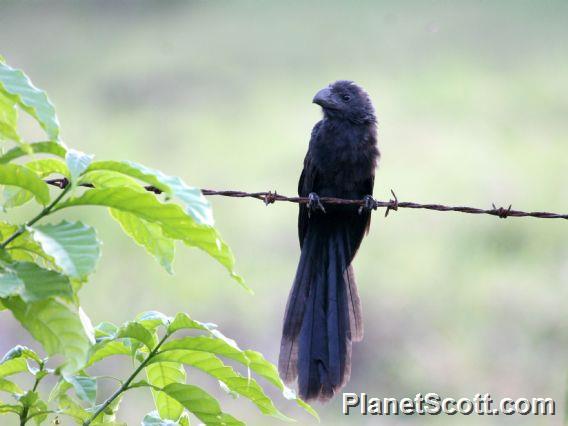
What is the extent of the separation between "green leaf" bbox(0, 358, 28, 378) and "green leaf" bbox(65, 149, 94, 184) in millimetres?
491

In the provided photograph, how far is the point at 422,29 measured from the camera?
49.5 ft

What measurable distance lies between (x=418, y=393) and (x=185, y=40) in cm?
939

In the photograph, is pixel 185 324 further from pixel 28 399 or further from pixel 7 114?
pixel 7 114

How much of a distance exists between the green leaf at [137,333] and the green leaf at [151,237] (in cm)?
11

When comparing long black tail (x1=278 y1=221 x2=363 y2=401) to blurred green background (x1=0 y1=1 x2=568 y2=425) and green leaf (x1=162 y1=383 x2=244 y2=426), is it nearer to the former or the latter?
green leaf (x1=162 y1=383 x2=244 y2=426)

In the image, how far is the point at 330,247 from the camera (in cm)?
418

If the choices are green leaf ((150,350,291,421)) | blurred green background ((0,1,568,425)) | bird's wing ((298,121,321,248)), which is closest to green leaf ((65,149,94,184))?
green leaf ((150,350,291,421))

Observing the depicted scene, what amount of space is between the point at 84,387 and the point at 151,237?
0.31 m

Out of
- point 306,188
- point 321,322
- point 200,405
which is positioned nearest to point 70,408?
point 200,405

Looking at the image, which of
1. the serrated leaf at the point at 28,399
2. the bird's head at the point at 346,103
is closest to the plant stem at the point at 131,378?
the serrated leaf at the point at 28,399

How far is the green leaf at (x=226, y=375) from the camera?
5.32 feet

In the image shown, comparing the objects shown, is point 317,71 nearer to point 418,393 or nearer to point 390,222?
point 390,222

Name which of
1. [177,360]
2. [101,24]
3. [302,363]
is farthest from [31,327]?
[101,24]

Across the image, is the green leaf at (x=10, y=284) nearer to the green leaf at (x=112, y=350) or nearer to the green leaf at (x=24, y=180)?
the green leaf at (x=24, y=180)
